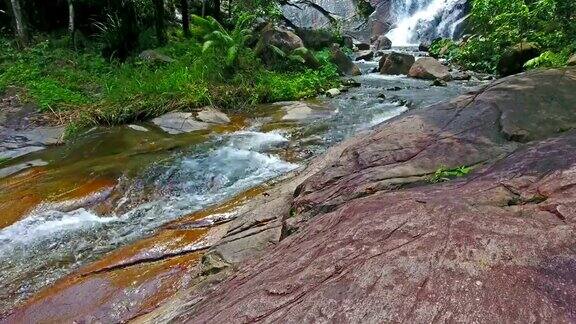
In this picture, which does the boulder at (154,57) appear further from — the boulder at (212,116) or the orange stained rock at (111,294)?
the orange stained rock at (111,294)

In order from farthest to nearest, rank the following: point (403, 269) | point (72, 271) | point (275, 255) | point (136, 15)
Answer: point (136, 15) → point (72, 271) → point (275, 255) → point (403, 269)

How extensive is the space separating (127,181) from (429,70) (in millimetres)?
10378

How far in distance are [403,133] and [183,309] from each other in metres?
2.66

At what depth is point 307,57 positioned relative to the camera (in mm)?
14094

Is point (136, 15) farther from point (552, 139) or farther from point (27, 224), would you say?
point (552, 139)

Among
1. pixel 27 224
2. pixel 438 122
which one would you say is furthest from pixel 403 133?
pixel 27 224

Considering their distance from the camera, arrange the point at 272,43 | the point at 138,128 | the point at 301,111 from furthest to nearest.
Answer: the point at 272,43, the point at 301,111, the point at 138,128

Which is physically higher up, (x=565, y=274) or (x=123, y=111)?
(x=565, y=274)

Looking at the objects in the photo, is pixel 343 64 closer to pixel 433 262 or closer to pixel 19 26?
pixel 19 26

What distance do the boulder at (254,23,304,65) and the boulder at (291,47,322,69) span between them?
534 mm

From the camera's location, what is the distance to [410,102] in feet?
33.3

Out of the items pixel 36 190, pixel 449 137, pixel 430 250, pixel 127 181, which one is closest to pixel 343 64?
pixel 127 181

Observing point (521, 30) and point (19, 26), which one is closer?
point (521, 30)

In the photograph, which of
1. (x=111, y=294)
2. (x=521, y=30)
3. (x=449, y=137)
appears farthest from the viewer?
(x=521, y=30)
